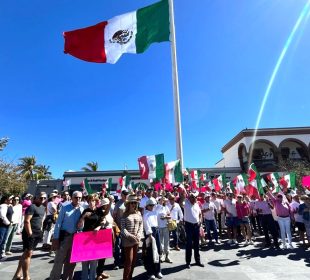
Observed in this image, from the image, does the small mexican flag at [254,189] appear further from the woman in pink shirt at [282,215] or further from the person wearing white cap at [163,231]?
the person wearing white cap at [163,231]

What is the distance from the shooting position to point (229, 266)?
265 inches

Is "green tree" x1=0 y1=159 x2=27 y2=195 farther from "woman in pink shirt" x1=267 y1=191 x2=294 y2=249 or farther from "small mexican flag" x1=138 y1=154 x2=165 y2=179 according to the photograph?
"woman in pink shirt" x1=267 y1=191 x2=294 y2=249

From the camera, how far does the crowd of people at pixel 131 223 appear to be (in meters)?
4.98

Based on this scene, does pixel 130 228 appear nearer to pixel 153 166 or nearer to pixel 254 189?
pixel 153 166

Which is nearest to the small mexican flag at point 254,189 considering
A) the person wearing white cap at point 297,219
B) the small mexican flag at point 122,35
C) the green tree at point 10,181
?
the person wearing white cap at point 297,219

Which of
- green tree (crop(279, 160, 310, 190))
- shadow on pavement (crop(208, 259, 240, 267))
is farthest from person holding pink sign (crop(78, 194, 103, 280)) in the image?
green tree (crop(279, 160, 310, 190))

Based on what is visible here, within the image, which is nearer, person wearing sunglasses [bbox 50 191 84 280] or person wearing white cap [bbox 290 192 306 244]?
person wearing sunglasses [bbox 50 191 84 280]

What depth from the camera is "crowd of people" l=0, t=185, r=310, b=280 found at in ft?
16.3

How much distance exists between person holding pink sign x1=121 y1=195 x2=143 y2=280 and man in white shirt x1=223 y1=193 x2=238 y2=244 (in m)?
5.74

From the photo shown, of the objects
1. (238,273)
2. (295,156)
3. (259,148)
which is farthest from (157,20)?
(295,156)

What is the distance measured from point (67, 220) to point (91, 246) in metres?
0.67

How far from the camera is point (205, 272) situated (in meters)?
6.14

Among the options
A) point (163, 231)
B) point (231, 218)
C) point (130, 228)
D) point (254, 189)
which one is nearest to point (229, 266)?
point (163, 231)

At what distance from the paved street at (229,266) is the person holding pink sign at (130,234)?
3.44 ft
